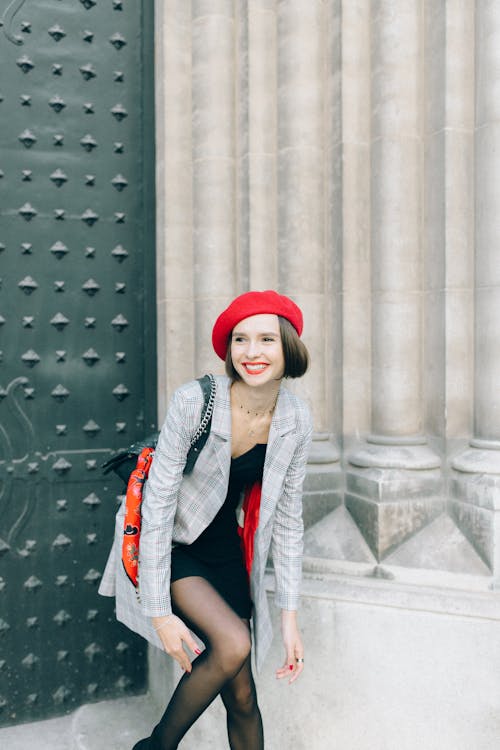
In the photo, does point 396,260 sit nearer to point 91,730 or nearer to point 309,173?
point 309,173

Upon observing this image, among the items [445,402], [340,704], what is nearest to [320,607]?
[340,704]

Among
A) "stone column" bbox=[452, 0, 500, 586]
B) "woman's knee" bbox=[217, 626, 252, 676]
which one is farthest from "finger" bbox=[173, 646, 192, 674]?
"stone column" bbox=[452, 0, 500, 586]

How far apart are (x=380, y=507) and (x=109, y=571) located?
3.97 feet

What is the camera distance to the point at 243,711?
Result: 2330 millimetres

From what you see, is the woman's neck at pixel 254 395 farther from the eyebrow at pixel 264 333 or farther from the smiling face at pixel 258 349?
the eyebrow at pixel 264 333

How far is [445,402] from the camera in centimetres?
310

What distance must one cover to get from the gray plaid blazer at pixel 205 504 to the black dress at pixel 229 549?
0.16ft

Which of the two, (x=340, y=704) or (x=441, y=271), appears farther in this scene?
(x=441, y=271)

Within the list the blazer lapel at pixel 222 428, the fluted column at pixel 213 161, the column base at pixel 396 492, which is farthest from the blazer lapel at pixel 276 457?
the fluted column at pixel 213 161

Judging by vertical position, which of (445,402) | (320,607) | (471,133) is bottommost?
(320,607)

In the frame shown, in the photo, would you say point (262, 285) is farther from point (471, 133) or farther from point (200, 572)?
point (200, 572)

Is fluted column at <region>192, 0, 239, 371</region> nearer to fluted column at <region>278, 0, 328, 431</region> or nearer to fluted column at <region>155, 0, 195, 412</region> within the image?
fluted column at <region>155, 0, 195, 412</region>

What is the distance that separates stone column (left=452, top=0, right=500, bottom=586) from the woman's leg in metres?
1.19

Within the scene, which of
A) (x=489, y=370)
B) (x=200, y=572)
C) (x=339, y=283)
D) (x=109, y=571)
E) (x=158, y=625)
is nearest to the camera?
(x=158, y=625)
